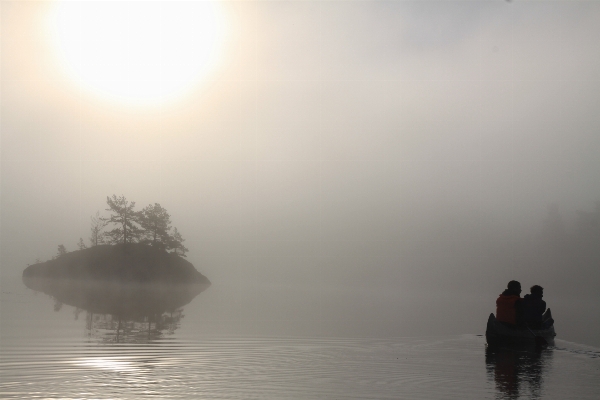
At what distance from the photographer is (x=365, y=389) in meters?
14.4

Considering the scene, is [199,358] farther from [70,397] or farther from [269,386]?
[70,397]

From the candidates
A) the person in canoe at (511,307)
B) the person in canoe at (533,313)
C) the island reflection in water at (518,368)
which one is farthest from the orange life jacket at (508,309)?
the island reflection in water at (518,368)

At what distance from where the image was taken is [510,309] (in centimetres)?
2669

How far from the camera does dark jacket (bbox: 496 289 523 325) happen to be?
26484mm

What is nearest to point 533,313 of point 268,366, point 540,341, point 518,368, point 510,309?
point 510,309

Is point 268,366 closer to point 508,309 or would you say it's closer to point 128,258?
point 508,309

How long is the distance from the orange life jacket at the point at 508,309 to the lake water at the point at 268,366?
1.80 m

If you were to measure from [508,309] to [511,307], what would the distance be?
0.22 metres

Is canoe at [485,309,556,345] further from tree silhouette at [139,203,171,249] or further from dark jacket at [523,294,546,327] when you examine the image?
tree silhouette at [139,203,171,249]

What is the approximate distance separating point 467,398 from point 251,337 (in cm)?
1440

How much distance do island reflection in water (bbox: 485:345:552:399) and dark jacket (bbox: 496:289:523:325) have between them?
4.15 ft

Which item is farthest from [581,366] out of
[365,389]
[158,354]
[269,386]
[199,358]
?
[158,354]

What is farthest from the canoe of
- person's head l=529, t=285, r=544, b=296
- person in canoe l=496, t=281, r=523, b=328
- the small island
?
the small island

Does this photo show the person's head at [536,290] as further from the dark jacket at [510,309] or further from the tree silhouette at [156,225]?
the tree silhouette at [156,225]
